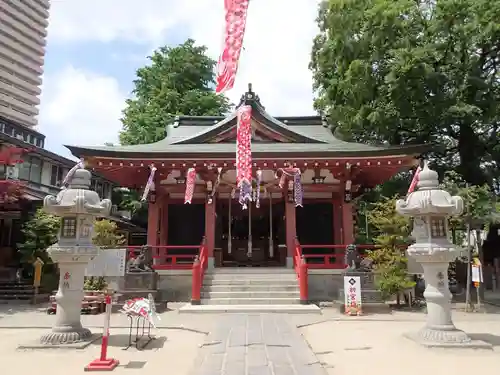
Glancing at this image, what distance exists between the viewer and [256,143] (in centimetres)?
1794

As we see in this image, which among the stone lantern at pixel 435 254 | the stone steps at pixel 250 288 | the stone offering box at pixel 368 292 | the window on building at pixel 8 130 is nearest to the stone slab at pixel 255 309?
the stone steps at pixel 250 288

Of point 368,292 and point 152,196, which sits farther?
point 152,196

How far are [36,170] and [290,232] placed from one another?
18241 mm

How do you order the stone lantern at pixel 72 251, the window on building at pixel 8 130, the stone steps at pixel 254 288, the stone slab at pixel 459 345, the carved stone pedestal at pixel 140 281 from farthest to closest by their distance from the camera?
the window on building at pixel 8 130 → the stone steps at pixel 254 288 → the carved stone pedestal at pixel 140 281 → the stone lantern at pixel 72 251 → the stone slab at pixel 459 345

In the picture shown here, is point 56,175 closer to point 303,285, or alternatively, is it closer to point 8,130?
point 8,130

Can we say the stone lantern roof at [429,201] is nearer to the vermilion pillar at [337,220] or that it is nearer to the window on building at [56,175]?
the vermilion pillar at [337,220]

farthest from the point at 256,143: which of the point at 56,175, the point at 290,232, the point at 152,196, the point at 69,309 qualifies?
the point at 56,175

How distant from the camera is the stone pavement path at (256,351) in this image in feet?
19.4

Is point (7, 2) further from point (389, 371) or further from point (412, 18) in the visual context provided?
point (389, 371)

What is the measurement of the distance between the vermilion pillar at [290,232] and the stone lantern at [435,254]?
737 centimetres

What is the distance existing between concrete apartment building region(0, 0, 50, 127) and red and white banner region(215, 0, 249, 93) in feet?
181

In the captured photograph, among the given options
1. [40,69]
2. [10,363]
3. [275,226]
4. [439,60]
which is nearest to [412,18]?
[439,60]

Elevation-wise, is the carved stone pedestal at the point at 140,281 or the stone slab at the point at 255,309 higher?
the carved stone pedestal at the point at 140,281

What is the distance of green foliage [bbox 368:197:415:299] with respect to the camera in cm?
1271
